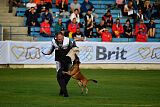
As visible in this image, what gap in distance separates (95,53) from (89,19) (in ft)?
10.6

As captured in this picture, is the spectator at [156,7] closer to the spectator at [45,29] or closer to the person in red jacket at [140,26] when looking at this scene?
Answer: the person in red jacket at [140,26]

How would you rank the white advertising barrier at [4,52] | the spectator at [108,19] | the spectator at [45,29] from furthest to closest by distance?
the spectator at [108,19], the spectator at [45,29], the white advertising barrier at [4,52]

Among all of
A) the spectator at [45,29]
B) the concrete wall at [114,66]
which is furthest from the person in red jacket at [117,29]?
the spectator at [45,29]

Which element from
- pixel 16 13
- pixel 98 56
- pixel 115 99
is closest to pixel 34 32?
pixel 16 13

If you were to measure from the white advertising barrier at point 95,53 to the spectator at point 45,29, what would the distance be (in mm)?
2289

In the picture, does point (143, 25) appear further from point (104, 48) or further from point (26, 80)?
point (26, 80)

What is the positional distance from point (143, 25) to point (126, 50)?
11.1 ft

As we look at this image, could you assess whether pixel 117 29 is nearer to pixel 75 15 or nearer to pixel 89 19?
pixel 89 19

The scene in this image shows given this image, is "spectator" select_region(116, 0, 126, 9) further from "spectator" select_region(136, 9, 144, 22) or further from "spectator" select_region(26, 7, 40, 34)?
"spectator" select_region(26, 7, 40, 34)

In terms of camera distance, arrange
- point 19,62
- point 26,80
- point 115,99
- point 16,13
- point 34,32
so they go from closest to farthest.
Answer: point 115,99
point 26,80
point 19,62
point 34,32
point 16,13

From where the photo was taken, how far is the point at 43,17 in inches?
990

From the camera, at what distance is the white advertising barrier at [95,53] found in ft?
72.1

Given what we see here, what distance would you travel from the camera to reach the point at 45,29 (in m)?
24.4

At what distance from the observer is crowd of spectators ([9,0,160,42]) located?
2414cm
